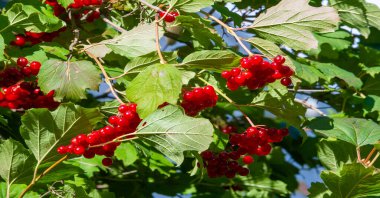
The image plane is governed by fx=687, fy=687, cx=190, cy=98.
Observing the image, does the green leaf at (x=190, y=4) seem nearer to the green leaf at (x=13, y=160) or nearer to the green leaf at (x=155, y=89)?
the green leaf at (x=155, y=89)

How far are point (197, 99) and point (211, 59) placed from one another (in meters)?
0.10

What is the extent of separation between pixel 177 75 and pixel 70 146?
29cm

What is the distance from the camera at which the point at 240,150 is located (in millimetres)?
1855

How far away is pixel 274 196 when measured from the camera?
10.1 ft

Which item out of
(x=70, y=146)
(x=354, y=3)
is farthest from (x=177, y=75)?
(x=354, y=3)

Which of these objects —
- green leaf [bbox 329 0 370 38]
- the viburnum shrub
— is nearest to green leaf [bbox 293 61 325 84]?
the viburnum shrub

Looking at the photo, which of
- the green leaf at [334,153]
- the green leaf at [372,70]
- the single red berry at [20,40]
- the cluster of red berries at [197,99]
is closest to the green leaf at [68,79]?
the cluster of red berries at [197,99]

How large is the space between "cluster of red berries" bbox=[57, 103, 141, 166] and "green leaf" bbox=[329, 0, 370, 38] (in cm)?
116

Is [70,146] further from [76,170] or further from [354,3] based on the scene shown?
[354,3]

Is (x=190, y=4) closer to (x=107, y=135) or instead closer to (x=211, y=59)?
(x=211, y=59)

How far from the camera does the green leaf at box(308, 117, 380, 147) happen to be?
193 centimetres

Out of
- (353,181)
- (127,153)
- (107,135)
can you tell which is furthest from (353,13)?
(107,135)

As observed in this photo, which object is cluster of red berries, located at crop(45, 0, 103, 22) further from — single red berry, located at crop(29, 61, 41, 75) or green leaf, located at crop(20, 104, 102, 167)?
green leaf, located at crop(20, 104, 102, 167)

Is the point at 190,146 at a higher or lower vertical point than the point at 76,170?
higher
